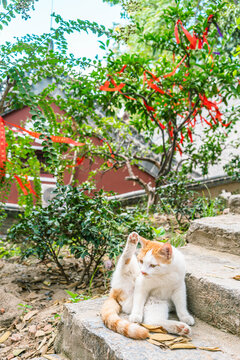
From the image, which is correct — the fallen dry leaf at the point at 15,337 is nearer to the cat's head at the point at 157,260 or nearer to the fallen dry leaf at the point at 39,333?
the fallen dry leaf at the point at 39,333

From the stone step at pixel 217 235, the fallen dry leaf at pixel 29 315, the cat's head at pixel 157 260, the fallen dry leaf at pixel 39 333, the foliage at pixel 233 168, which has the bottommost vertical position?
the fallen dry leaf at pixel 39 333

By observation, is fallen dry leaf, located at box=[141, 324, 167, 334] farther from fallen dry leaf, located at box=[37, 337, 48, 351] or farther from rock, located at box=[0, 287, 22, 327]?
rock, located at box=[0, 287, 22, 327]

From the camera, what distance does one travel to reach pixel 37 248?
8.43 ft

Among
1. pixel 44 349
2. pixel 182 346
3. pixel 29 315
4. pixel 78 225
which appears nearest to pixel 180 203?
pixel 78 225

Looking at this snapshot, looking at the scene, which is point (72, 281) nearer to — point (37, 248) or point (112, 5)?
point (37, 248)

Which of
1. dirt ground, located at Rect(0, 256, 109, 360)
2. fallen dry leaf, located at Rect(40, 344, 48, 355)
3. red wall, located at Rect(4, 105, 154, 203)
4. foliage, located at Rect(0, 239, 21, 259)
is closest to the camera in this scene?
fallen dry leaf, located at Rect(40, 344, 48, 355)

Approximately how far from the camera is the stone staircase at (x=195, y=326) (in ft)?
3.76

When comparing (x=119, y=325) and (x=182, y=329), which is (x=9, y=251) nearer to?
(x=119, y=325)

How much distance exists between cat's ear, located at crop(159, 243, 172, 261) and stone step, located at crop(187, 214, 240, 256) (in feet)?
2.63

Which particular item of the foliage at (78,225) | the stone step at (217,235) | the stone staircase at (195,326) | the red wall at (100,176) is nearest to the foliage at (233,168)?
the red wall at (100,176)

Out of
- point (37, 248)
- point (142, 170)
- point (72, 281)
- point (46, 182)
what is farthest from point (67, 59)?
point (142, 170)

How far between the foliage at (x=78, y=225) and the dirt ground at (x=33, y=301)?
177 mm

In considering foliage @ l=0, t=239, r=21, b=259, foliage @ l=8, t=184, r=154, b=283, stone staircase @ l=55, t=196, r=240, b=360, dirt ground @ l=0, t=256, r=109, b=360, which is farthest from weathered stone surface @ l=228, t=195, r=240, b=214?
foliage @ l=0, t=239, r=21, b=259

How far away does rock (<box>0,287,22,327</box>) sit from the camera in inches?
84.5
